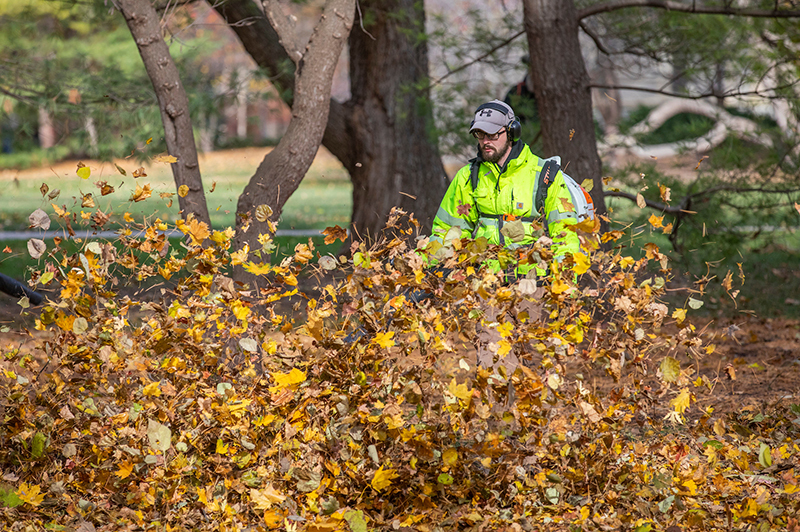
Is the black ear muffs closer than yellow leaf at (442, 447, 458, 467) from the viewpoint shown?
No

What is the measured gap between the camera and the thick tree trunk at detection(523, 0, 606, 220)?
702cm

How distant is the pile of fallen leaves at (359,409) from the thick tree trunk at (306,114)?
1532 mm

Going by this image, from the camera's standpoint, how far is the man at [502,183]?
4223 millimetres

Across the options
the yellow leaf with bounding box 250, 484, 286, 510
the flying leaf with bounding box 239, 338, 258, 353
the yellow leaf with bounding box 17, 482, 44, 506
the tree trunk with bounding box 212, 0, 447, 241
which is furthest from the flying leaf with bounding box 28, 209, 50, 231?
the tree trunk with bounding box 212, 0, 447, 241

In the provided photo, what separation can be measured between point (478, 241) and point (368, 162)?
665cm

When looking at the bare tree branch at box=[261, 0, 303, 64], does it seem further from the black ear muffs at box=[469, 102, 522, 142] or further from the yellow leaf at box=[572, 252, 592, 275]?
the yellow leaf at box=[572, 252, 592, 275]

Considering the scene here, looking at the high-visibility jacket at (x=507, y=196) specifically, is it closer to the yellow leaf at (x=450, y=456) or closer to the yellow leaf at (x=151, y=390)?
the yellow leaf at (x=450, y=456)

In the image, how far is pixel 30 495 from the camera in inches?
139

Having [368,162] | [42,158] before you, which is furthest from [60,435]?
[42,158]

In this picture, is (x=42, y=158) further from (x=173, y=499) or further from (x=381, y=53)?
(x=173, y=499)

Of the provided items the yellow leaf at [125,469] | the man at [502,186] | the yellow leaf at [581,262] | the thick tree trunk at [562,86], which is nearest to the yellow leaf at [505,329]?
the yellow leaf at [581,262]

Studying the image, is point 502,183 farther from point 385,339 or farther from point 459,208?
point 385,339

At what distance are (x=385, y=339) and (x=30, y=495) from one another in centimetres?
165

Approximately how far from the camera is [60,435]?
12.4 feet
